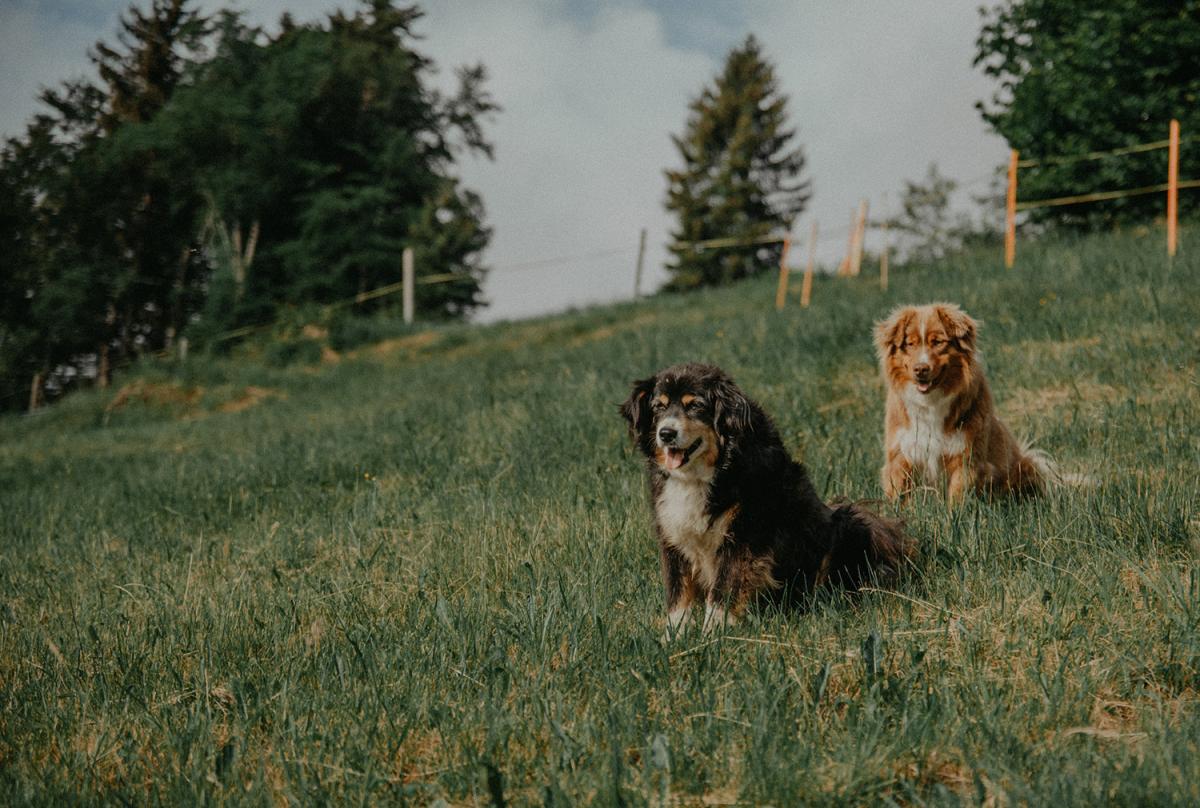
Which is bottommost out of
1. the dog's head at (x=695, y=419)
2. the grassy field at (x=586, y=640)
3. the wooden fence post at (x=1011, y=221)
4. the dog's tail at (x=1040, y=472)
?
the grassy field at (x=586, y=640)

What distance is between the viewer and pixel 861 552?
3.78 m

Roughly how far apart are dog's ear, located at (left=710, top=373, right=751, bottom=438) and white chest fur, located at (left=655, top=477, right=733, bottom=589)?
0.85 ft

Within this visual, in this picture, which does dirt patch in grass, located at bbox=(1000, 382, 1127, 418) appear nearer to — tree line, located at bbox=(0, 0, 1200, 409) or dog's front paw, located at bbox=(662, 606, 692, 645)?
A: dog's front paw, located at bbox=(662, 606, 692, 645)

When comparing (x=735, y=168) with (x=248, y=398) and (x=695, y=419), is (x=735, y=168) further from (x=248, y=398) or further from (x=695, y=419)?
(x=695, y=419)

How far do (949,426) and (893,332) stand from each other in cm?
72

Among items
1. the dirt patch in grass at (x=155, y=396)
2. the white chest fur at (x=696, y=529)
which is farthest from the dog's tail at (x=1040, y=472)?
the dirt patch in grass at (x=155, y=396)

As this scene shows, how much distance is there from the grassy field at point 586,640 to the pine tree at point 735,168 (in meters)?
35.6

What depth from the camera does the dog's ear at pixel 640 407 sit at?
13.4 ft

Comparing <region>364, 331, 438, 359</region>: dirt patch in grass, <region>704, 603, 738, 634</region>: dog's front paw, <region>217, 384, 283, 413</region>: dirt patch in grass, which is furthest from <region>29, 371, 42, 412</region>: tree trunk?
<region>704, 603, 738, 634</region>: dog's front paw

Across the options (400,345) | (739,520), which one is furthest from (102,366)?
(739,520)

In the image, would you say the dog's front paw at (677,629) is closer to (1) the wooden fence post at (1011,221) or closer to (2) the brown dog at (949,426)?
(2) the brown dog at (949,426)

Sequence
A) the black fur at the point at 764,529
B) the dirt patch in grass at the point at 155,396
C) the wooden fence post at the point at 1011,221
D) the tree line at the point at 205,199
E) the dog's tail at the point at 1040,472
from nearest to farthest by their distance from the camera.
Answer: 1. the black fur at the point at 764,529
2. the dog's tail at the point at 1040,472
3. the wooden fence post at the point at 1011,221
4. the dirt patch in grass at the point at 155,396
5. the tree line at the point at 205,199

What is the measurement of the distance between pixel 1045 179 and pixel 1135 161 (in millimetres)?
1986

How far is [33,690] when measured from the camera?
3.10 metres
